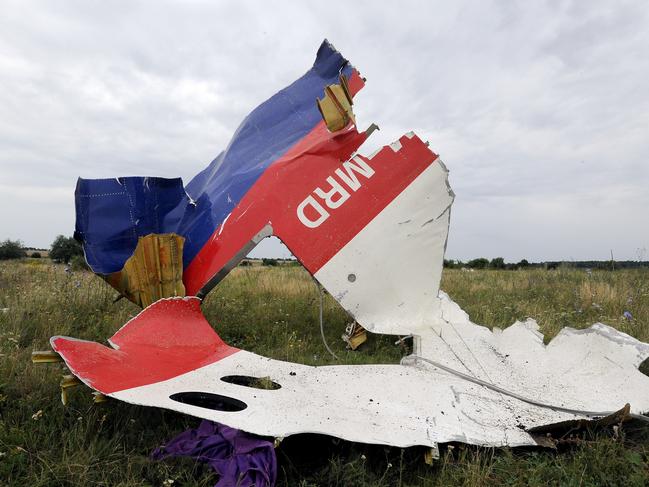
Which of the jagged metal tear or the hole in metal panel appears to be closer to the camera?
the jagged metal tear

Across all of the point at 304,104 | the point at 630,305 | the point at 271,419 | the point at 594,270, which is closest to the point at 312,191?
the point at 304,104

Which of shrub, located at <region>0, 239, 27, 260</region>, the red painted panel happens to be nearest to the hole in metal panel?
the red painted panel

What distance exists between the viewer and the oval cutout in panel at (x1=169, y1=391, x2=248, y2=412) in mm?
2311

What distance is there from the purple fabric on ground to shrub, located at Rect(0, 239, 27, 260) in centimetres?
2216

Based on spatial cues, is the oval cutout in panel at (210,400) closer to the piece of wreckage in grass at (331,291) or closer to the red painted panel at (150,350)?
the piece of wreckage in grass at (331,291)

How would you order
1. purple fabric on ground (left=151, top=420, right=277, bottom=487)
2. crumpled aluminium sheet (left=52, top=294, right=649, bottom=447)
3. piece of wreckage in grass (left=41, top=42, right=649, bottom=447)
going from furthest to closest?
1. piece of wreckage in grass (left=41, top=42, right=649, bottom=447)
2. crumpled aluminium sheet (left=52, top=294, right=649, bottom=447)
3. purple fabric on ground (left=151, top=420, right=277, bottom=487)

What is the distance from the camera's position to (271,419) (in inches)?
80.5

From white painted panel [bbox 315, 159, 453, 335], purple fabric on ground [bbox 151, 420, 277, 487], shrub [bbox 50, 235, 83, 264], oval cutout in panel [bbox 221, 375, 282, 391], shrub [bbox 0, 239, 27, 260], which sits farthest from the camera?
shrub [bbox 0, 239, 27, 260]

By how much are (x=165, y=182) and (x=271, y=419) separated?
8.12 feet

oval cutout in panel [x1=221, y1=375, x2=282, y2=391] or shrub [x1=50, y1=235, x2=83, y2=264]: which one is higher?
shrub [x1=50, y1=235, x2=83, y2=264]

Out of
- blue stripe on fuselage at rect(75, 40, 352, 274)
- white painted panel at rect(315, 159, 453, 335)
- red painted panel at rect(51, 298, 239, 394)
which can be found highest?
blue stripe on fuselage at rect(75, 40, 352, 274)

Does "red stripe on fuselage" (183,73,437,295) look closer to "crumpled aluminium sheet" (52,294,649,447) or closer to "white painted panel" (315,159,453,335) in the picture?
"white painted panel" (315,159,453,335)

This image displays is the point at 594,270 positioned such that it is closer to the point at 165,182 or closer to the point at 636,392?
the point at 636,392

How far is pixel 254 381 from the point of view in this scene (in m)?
2.73
